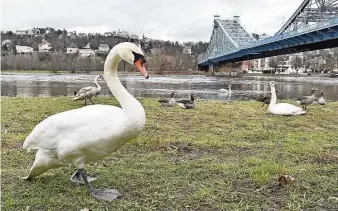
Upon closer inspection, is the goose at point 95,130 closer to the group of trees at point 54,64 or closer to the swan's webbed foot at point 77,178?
the swan's webbed foot at point 77,178

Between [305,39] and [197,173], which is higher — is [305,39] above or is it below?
above

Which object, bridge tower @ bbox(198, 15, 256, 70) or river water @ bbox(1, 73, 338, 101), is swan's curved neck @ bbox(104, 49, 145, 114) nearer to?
river water @ bbox(1, 73, 338, 101)

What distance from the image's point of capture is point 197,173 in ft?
13.3

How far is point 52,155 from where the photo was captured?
134 inches

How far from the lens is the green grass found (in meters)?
3.25

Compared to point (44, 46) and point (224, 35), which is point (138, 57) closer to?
point (224, 35)

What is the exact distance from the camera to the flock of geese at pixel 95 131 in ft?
10.5

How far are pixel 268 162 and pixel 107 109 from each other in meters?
2.10

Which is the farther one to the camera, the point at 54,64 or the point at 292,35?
the point at 54,64

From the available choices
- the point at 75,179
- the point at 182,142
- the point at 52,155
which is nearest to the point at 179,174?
the point at 75,179

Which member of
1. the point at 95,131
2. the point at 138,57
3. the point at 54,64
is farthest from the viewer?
the point at 54,64

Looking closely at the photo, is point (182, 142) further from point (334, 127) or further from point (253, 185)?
point (334, 127)

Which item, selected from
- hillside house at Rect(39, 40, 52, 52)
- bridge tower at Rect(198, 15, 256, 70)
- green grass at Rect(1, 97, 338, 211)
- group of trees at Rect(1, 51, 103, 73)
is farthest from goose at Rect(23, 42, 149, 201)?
hillside house at Rect(39, 40, 52, 52)

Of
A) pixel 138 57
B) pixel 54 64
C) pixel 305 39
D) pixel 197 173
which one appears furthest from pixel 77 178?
pixel 54 64
